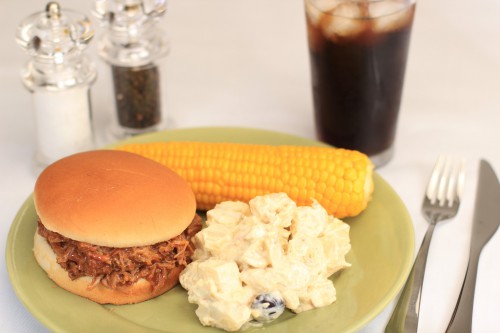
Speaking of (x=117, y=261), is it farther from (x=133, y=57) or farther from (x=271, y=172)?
(x=133, y=57)

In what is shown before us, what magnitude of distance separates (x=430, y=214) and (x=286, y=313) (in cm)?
79

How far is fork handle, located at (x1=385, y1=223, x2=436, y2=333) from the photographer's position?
212 centimetres

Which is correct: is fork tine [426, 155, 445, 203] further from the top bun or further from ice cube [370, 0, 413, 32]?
the top bun

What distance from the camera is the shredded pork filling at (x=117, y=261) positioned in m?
2.14

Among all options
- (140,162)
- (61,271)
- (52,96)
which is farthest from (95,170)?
(52,96)

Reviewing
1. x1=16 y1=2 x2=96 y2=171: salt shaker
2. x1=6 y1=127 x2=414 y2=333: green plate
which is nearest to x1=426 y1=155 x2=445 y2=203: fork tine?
x1=6 y1=127 x2=414 y2=333: green plate

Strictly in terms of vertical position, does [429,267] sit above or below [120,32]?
below

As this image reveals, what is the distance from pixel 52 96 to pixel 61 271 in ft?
2.74

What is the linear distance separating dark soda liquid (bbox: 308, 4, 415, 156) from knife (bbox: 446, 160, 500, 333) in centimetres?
38

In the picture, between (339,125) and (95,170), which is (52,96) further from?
(339,125)

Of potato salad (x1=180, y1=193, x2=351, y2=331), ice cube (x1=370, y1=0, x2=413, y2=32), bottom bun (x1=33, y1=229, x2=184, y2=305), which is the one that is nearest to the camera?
potato salad (x1=180, y1=193, x2=351, y2=331)

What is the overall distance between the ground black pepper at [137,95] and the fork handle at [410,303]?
1.22 m

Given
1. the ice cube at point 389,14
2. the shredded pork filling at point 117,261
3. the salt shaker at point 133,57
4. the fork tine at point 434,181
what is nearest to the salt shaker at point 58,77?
the salt shaker at point 133,57

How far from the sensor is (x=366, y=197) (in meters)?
2.48
